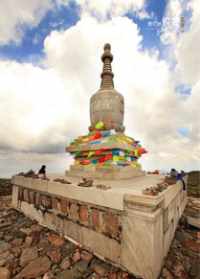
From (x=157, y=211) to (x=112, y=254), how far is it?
1438 mm

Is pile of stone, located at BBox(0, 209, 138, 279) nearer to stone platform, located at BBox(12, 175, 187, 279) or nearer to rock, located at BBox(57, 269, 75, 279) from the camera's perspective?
rock, located at BBox(57, 269, 75, 279)

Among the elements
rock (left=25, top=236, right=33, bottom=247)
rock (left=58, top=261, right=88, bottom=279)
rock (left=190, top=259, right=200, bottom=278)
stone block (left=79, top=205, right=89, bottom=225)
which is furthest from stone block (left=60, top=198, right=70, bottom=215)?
rock (left=190, top=259, right=200, bottom=278)

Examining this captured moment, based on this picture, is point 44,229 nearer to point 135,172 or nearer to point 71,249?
point 71,249

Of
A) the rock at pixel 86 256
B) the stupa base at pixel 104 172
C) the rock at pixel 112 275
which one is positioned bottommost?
the rock at pixel 86 256

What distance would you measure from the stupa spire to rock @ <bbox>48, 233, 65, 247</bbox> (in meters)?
8.31

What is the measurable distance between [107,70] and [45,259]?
9.98 m

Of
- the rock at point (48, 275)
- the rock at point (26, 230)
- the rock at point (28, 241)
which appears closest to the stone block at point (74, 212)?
the rock at point (48, 275)

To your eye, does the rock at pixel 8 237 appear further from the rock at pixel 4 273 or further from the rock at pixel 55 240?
the rock at pixel 4 273

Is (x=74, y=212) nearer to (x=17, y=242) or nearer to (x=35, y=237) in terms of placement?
(x=35, y=237)

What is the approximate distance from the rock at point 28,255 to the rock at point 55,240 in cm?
45

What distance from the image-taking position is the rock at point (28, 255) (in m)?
3.04

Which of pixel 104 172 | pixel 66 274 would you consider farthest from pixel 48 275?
pixel 104 172

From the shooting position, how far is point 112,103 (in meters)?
8.27

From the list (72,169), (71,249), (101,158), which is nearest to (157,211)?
(71,249)
